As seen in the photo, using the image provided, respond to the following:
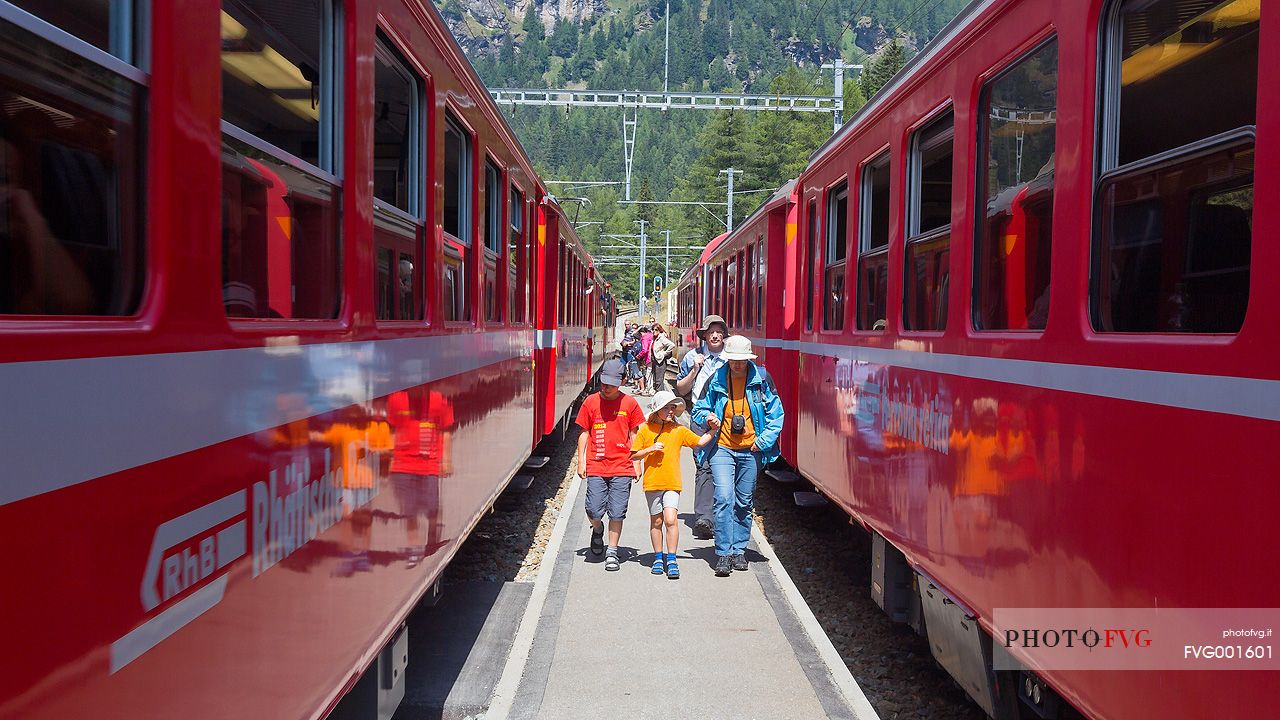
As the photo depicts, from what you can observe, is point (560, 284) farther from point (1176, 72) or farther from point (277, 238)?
point (1176, 72)

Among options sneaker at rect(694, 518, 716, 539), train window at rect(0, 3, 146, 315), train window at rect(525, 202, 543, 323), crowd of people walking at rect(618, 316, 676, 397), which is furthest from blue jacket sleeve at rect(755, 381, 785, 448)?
crowd of people walking at rect(618, 316, 676, 397)

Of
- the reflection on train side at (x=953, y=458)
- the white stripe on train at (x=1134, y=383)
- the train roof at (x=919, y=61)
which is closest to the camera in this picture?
the white stripe on train at (x=1134, y=383)

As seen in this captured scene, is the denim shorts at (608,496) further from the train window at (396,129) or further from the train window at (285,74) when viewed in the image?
the train window at (285,74)

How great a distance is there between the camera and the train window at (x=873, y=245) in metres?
5.88

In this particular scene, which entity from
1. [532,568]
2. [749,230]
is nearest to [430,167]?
[532,568]

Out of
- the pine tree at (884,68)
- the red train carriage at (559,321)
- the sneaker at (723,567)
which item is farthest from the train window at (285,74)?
the pine tree at (884,68)

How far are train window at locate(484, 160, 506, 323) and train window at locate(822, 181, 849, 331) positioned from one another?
7.79ft

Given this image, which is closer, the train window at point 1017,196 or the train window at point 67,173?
the train window at point 67,173

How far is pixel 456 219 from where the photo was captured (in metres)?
5.54

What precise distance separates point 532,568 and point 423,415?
12.1ft

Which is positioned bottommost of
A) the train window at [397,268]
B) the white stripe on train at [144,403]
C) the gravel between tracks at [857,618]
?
the gravel between tracks at [857,618]

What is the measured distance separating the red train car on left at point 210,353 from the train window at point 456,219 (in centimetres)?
64

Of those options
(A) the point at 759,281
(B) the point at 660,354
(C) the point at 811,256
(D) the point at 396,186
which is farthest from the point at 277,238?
(B) the point at 660,354

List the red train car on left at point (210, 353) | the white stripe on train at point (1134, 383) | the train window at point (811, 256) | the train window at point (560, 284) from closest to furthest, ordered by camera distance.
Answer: the red train car on left at point (210, 353)
the white stripe on train at point (1134, 383)
the train window at point (811, 256)
the train window at point (560, 284)
